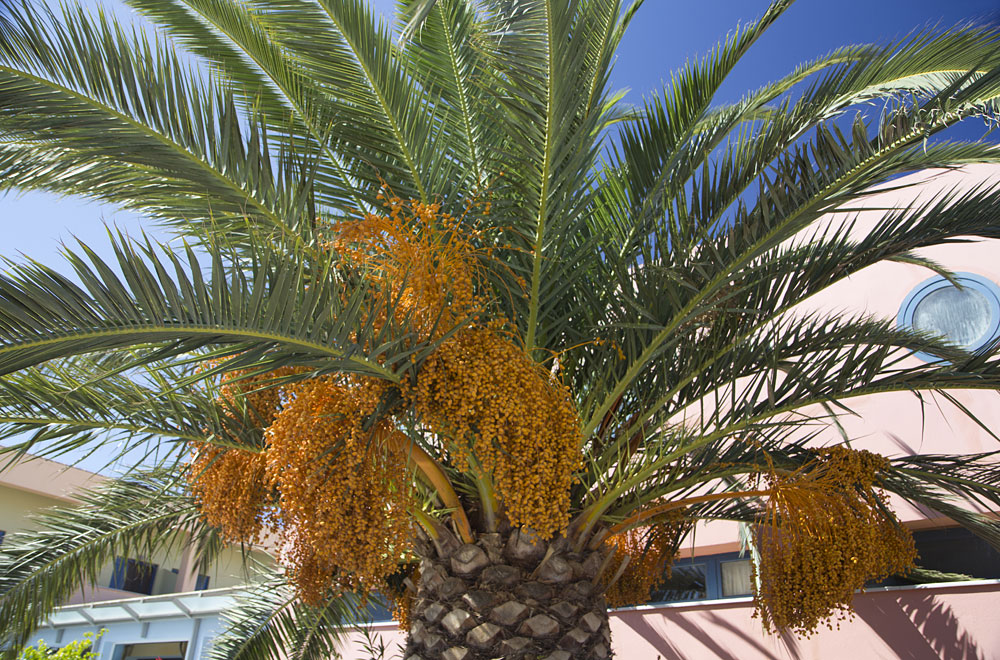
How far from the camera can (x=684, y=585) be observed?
313 inches

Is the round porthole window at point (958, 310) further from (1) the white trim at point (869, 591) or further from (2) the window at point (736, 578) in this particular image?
(2) the window at point (736, 578)

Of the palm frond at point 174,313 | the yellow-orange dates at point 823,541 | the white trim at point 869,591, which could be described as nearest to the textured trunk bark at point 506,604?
the yellow-orange dates at point 823,541

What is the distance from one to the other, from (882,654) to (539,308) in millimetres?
4226

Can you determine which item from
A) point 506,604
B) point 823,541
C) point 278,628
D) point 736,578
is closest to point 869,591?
point 736,578

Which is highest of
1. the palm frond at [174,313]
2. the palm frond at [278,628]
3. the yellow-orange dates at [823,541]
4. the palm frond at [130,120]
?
the palm frond at [130,120]

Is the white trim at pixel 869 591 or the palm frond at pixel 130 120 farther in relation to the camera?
the white trim at pixel 869 591

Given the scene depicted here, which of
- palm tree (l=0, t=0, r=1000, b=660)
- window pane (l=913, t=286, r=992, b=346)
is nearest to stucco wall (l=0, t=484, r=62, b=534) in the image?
palm tree (l=0, t=0, r=1000, b=660)

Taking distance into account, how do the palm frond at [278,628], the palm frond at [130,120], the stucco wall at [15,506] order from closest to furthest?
the palm frond at [130,120]
the palm frond at [278,628]
the stucco wall at [15,506]

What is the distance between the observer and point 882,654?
21.1 ft

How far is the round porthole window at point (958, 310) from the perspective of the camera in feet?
23.8

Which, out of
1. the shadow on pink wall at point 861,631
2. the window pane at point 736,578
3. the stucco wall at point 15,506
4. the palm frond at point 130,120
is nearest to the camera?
the palm frond at point 130,120

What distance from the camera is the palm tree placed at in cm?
339

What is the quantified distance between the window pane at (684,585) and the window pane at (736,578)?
0.23 metres

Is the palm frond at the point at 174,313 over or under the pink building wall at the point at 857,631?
over
